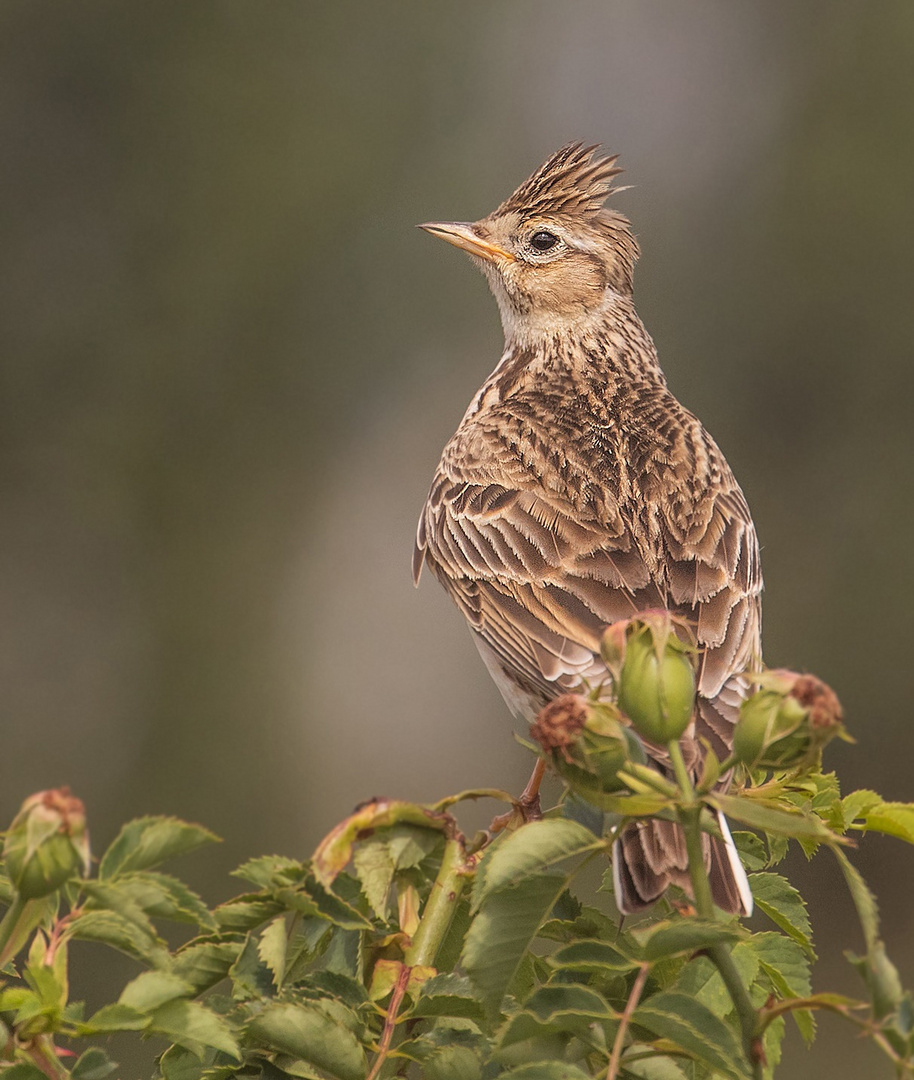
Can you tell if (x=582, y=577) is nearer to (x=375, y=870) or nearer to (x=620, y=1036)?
(x=375, y=870)

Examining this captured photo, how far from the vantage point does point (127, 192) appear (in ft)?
63.1

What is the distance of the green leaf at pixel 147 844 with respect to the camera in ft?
6.46

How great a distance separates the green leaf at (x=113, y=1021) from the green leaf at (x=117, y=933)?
63 millimetres

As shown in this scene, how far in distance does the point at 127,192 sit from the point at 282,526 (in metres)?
4.62

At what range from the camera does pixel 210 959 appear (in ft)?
7.52

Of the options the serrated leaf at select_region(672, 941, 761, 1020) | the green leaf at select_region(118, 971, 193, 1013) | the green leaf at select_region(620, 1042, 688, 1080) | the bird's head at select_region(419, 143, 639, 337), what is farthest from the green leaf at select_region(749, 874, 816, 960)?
the bird's head at select_region(419, 143, 639, 337)

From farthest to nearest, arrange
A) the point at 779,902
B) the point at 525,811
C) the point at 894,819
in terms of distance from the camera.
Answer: the point at 525,811, the point at 779,902, the point at 894,819

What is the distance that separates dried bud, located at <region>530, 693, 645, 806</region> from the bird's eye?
14.5ft

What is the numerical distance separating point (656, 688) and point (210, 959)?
812mm

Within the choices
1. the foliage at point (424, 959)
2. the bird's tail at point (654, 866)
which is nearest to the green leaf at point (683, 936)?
the foliage at point (424, 959)

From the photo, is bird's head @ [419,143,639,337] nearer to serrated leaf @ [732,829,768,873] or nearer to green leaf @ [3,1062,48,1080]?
serrated leaf @ [732,829,768,873]

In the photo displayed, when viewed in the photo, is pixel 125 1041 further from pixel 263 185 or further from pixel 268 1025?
pixel 263 185

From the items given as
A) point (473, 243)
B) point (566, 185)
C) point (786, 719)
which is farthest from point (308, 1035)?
point (566, 185)

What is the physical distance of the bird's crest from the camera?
20.3 ft
